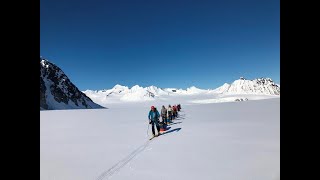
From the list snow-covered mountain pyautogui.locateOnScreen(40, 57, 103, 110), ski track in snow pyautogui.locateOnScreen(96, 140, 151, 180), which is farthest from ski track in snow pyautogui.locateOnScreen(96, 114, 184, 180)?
snow-covered mountain pyautogui.locateOnScreen(40, 57, 103, 110)

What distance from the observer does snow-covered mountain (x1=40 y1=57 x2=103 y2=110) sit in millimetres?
156625

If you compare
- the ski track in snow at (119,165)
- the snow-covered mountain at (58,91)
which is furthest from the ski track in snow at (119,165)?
the snow-covered mountain at (58,91)

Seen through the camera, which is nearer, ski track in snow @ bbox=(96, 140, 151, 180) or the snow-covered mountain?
ski track in snow @ bbox=(96, 140, 151, 180)

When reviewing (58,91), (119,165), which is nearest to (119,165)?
(119,165)

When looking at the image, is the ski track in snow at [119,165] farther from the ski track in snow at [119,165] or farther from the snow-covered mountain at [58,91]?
the snow-covered mountain at [58,91]

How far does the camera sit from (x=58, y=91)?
568 ft

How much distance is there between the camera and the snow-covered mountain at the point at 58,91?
514 ft

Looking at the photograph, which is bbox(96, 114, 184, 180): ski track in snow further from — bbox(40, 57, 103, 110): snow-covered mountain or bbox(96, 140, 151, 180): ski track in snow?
bbox(40, 57, 103, 110): snow-covered mountain

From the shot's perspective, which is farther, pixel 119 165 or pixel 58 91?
pixel 58 91

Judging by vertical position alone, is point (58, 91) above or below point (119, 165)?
above

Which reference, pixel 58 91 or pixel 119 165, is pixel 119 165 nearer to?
pixel 119 165
